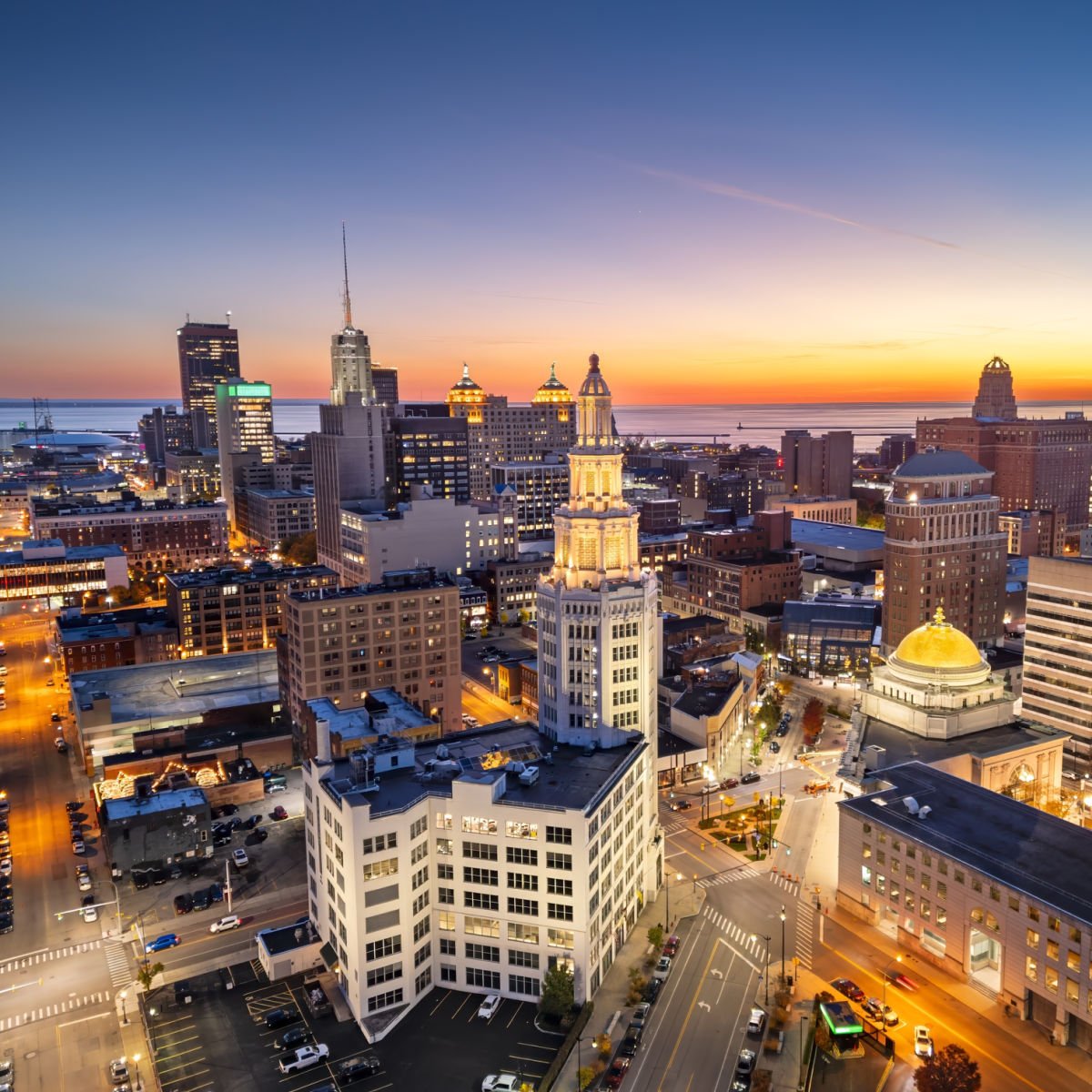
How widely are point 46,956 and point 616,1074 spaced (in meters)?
46.4

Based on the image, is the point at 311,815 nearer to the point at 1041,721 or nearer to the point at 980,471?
the point at 1041,721

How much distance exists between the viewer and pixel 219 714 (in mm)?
116875

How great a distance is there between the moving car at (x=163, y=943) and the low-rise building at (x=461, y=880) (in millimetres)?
12989

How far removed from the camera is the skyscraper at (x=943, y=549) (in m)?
143

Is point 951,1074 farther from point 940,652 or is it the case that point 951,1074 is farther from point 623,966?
point 940,652

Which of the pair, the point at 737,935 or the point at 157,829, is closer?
the point at 737,935

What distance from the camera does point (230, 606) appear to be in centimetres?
15400

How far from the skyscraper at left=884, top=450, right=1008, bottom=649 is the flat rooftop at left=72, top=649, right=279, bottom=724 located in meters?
94.0

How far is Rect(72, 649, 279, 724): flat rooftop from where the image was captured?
384 feet

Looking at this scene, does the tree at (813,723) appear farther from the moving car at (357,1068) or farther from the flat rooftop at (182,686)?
the moving car at (357,1068)

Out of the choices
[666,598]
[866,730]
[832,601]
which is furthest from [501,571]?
[866,730]

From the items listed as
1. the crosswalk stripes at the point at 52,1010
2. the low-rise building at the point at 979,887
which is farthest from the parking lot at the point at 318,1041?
the low-rise building at the point at 979,887

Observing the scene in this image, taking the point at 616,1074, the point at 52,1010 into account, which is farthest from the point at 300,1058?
the point at 52,1010

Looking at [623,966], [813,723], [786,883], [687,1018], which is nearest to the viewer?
[687,1018]
